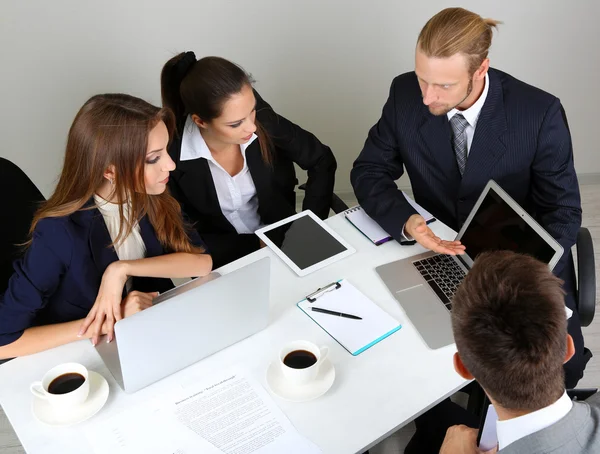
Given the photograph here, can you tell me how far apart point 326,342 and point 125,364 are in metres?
0.50

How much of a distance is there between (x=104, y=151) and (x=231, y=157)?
726 mm

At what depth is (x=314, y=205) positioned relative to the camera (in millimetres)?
2420

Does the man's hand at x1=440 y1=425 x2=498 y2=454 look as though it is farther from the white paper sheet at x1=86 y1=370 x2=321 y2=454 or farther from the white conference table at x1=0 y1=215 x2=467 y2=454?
the white paper sheet at x1=86 y1=370 x2=321 y2=454

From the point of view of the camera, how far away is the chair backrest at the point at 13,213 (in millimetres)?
1853

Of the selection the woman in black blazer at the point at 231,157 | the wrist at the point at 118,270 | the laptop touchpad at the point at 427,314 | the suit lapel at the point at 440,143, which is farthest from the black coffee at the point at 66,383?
the suit lapel at the point at 440,143

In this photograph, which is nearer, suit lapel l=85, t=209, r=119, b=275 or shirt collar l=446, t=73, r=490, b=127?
suit lapel l=85, t=209, r=119, b=275

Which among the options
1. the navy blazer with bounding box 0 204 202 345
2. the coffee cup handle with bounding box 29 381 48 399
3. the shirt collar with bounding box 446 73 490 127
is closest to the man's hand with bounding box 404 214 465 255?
the shirt collar with bounding box 446 73 490 127

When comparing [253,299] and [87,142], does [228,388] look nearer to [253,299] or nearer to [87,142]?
[253,299]

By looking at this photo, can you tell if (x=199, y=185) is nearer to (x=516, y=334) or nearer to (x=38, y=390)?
(x=38, y=390)

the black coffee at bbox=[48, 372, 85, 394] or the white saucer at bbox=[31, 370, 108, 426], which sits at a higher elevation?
the black coffee at bbox=[48, 372, 85, 394]

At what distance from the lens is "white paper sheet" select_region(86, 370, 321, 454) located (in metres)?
1.37

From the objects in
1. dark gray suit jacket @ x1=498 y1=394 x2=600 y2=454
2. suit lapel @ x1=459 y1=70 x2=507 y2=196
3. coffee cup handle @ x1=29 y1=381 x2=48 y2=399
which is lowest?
coffee cup handle @ x1=29 y1=381 x2=48 y2=399

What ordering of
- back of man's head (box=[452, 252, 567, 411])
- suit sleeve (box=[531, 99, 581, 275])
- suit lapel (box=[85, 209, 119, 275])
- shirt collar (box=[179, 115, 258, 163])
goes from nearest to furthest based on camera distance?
1. back of man's head (box=[452, 252, 567, 411])
2. suit lapel (box=[85, 209, 119, 275])
3. suit sleeve (box=[531, 99, 581, 275])
4. shirt collar (box=[179, 115, 258, 163])

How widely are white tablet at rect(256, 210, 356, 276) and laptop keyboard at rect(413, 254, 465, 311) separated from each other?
0.23m
